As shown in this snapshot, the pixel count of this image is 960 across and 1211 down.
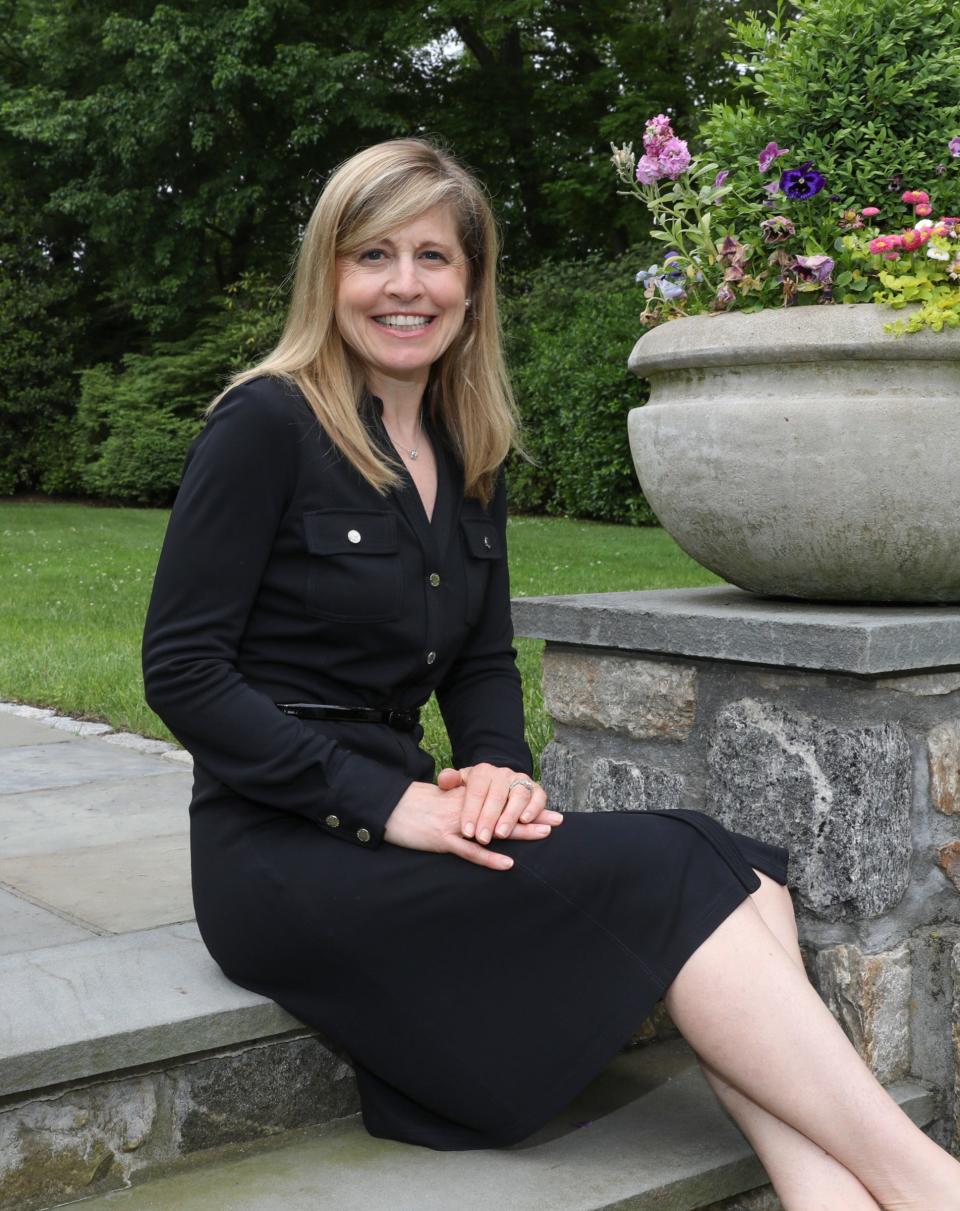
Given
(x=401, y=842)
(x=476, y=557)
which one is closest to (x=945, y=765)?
(x=476, y=557)

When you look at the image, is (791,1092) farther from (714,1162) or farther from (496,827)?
(496,827)

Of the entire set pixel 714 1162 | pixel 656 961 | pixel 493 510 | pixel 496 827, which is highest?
pixel 493 510

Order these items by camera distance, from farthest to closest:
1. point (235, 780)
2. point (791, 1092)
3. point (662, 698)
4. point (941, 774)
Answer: point (662, 698)
point (941, 774)
point (235, 780)
point (791, 1092)

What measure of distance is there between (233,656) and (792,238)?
4.03 feet

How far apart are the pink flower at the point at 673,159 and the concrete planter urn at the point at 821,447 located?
1.01 feet

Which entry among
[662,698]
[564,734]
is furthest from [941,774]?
[564,734]

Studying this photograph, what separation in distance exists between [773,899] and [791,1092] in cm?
33

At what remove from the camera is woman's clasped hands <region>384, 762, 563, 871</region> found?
1967 millimetres

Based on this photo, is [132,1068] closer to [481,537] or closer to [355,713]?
[355,713]

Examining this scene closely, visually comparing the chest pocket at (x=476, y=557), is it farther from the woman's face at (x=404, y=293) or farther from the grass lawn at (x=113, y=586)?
the grass lawn at (x=113, y=586)

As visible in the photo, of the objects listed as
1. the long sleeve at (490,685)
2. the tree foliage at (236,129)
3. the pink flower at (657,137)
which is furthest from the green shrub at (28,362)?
the long sleeve at (490,685)

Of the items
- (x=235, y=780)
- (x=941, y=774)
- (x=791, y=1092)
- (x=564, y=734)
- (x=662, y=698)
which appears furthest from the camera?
(x=564, y=734)

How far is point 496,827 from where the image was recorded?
1.97 metres

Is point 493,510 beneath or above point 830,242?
beneath
